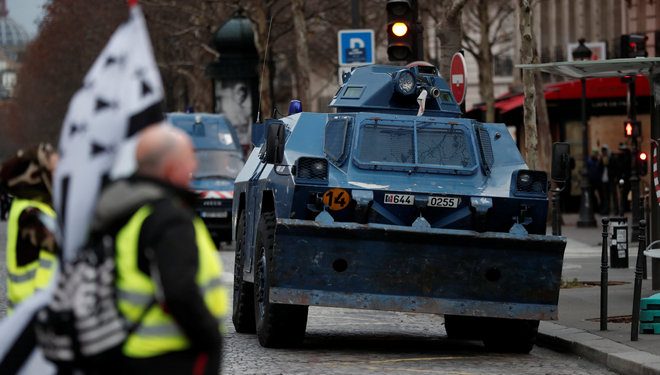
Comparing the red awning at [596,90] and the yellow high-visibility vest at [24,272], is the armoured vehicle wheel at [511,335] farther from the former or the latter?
the red awning at [596,90]

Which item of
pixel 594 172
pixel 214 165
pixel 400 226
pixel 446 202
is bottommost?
pixel 594 172

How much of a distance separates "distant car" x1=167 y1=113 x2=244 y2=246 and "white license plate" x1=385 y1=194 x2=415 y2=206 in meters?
19.3

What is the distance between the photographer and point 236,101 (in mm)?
47188

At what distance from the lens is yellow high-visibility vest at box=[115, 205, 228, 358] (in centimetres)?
508

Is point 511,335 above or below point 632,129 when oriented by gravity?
below

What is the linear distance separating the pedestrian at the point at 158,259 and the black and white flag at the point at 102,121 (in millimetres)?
70

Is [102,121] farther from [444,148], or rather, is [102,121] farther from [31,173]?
[444,148]

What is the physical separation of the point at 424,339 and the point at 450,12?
26.5 ft

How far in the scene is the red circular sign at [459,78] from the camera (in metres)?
19.3

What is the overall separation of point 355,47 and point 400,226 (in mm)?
13441

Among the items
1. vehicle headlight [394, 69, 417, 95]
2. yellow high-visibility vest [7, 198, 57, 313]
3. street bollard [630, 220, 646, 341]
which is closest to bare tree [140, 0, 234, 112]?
vehicle headlight [394, 69, 417, 95]

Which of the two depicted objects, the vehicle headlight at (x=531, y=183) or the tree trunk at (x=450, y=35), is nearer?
the vehicle headlight at (x=531, y=183)

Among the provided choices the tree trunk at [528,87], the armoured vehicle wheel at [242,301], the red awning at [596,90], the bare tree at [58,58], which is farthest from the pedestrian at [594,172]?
the armoured vehicle wheel at [242,301]

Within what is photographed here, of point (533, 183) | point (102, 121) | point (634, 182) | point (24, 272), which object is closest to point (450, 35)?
point (634, 182)
